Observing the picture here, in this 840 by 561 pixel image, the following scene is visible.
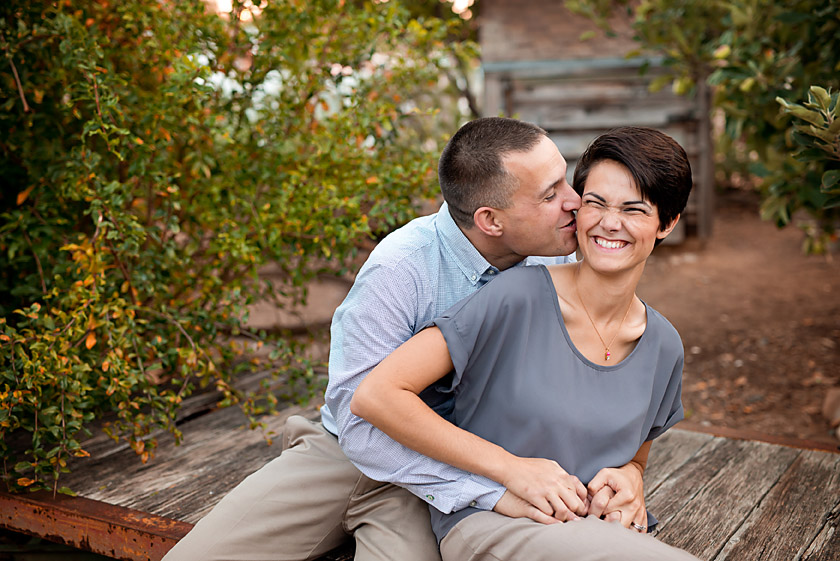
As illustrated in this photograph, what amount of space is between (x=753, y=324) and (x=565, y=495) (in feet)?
15.3

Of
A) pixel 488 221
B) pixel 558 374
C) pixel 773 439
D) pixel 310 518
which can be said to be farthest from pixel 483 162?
pixel 773 439

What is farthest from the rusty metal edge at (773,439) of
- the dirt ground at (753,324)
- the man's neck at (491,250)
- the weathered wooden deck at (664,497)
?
the man's neck at (491,250)

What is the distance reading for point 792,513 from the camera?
250 centimetres

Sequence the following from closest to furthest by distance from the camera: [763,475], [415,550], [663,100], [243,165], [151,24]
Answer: [415,550] < [763,475] < [151,24] < [243,165] < [663,100]

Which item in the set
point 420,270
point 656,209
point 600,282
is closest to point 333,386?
point 420,270

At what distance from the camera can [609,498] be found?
187cm

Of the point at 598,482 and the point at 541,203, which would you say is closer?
the point at 598,482

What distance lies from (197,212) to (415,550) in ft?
7.57

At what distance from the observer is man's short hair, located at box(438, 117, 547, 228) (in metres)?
2.03

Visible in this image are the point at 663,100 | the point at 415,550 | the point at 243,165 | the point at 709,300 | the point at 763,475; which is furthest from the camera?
the point at 663,100

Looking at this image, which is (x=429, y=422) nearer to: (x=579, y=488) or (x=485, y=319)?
(x=485, y=319)

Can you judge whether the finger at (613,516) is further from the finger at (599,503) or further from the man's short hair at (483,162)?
the man's short hair at (483,162)

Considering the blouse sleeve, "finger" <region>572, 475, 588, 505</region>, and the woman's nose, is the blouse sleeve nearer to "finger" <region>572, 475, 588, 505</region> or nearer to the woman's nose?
the woman's nose

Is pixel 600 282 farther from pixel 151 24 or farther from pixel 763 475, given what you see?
pixel 151 24
